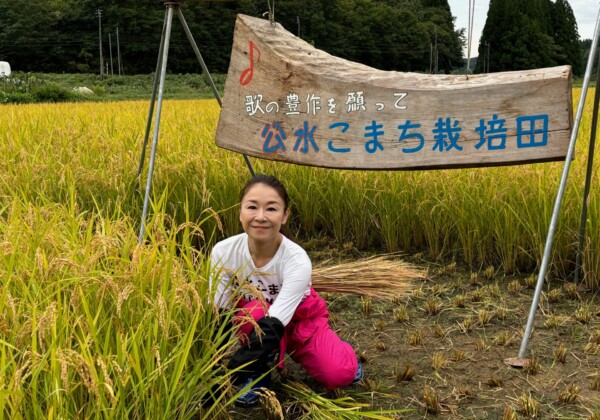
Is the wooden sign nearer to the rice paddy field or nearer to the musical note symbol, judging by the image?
the musical note symbol

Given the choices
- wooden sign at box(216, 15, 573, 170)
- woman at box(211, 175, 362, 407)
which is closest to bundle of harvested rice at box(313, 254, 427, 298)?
wooden sign at box(216, 15, 573, 170)

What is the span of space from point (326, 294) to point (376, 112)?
2.79 feet

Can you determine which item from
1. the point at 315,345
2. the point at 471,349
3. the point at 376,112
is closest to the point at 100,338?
the point at 315,345

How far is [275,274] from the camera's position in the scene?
186 cm

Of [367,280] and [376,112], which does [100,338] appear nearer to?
[367,280]

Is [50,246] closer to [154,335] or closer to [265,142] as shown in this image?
[154,335]

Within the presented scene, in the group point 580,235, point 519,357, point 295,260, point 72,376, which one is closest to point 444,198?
point 580,235

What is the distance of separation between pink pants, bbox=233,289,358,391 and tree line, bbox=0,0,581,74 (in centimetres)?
3231

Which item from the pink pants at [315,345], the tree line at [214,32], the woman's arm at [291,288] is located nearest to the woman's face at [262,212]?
the woman's arm at [291,288]

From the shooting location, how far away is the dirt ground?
1.78 metres

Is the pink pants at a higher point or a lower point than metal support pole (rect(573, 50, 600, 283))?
lower

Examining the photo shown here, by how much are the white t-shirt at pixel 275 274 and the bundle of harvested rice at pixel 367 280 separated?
627 mm

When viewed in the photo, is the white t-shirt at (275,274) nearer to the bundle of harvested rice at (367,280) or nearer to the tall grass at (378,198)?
the bundle of harvested rice at (367,280)

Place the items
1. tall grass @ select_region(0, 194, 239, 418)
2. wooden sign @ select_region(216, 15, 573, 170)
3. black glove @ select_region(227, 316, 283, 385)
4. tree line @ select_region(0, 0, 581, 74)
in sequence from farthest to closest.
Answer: tree line @ select_region(0, 0, 581, 74) < wooden sign @ select_region(216, 15, 573, 170) < black glove @ select_region(227, 316, 283, 385) < tall grass @ select_region(0, 194, 239, 418)
